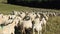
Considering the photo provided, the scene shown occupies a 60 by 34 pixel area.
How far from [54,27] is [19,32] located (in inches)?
355

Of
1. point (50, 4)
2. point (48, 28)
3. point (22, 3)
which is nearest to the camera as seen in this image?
point (48, 28)

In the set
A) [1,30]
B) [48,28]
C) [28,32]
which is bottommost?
[48,28]

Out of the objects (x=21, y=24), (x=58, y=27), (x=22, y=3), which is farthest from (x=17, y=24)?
(x=22, y=3)

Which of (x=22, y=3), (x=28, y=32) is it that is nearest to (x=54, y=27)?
(x=28, y=32)

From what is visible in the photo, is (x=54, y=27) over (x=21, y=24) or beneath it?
beneath

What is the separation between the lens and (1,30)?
13.7 metres

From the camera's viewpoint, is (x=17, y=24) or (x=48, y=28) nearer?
(x=17, y=24)

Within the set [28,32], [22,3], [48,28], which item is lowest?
[22,3]

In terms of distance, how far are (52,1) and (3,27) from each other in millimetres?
38171

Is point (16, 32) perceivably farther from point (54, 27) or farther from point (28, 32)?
point (54, 27)

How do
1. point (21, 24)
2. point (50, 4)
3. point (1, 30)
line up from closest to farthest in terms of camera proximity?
point (1, 30) → point (21, 24) → point (50, 4)

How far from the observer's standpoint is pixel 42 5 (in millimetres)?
52125

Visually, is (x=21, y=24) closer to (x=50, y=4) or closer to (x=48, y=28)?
(x=48, y=28)

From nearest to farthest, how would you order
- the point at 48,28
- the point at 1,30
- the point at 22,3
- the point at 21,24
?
the point at 1,30 → the point at 21,24 → the point at 48,28 → the point at 22,3
